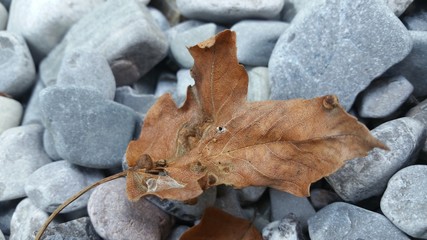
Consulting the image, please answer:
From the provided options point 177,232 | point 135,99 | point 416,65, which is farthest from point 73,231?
point 416,65

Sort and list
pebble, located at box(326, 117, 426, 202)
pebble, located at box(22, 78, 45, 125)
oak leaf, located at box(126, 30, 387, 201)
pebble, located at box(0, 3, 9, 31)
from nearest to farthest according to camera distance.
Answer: oak leaf, located at box(126, 30, 387, 201) < pebble, located at box(326, 117, 426, 202) < pebble, located at box(22, 78, 45, 125) < pebble, located at box(0, 3, 9, 31)

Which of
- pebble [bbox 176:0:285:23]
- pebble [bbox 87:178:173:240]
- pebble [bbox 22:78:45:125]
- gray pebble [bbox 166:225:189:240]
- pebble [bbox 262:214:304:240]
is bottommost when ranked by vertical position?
gray pebble [bbox 166:225:189:240]

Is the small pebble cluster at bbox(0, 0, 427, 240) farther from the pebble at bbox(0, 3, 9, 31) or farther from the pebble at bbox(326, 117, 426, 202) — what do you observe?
the pebble at bbox(0, 3, 9, 31)

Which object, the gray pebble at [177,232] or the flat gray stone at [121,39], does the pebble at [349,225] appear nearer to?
the gray pebble at [177,232]

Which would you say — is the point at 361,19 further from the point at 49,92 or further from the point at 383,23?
the point at 49,92

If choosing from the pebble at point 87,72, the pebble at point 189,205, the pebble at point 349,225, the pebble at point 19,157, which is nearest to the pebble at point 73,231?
the pebble at point 189,205

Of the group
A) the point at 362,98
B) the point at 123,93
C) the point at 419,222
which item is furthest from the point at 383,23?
the point at 123,93

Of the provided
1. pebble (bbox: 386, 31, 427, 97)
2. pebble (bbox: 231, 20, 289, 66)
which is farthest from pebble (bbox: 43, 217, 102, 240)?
pebble (bbox: 386, 31, 427, 97)
